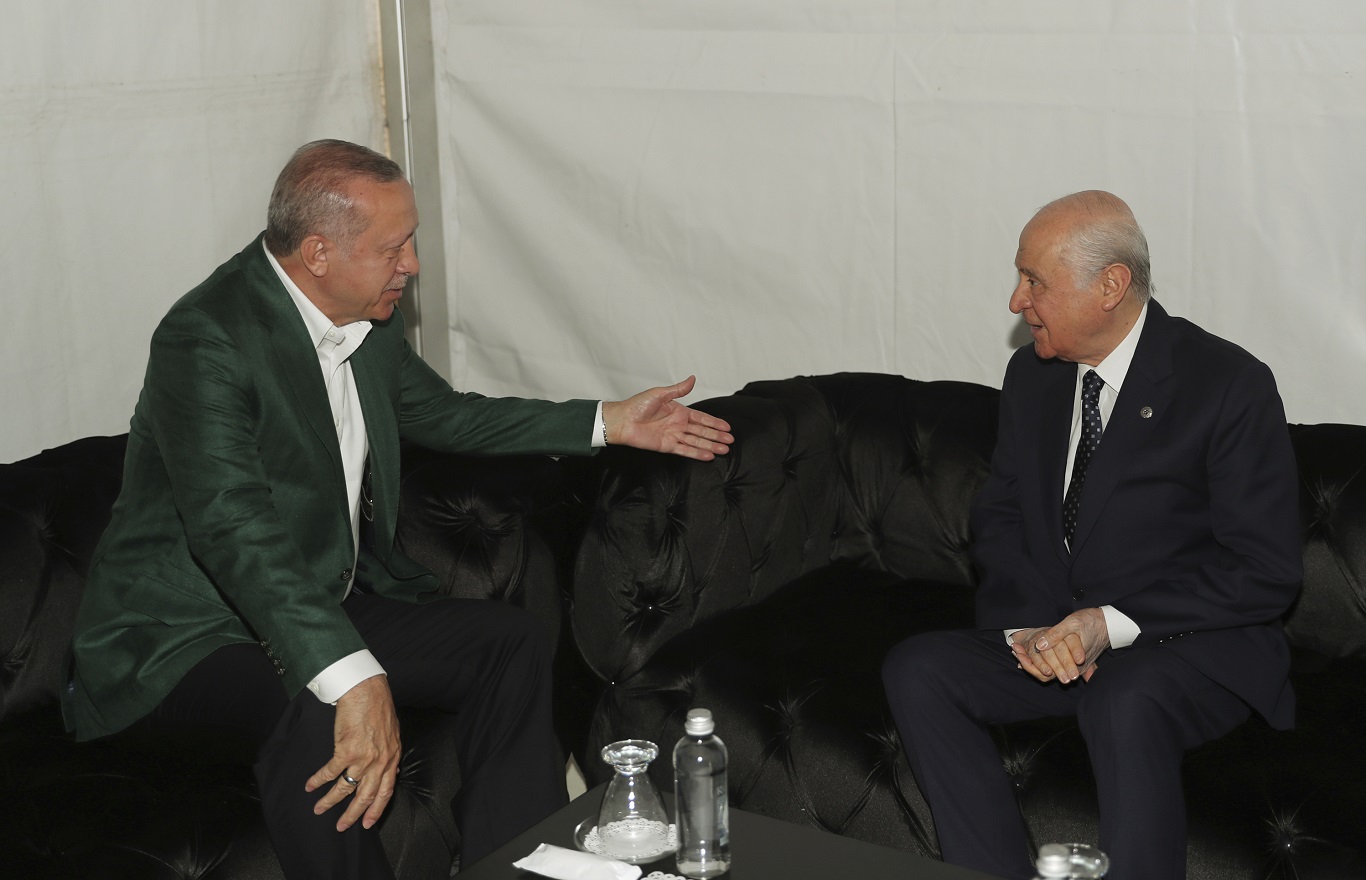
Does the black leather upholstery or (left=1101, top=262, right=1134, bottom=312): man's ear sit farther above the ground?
(left=1101, top=262, right=1134, bottom=312): man's ear

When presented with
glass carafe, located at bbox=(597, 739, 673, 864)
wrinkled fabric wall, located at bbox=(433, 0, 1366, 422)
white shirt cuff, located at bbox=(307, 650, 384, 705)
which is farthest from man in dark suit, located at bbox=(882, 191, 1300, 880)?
white shirt cuff, located at bbox=(307, 650, 384, 705)

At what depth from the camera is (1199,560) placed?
2.43m

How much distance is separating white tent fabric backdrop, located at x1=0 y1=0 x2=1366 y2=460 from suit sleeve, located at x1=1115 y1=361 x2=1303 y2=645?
64 cm

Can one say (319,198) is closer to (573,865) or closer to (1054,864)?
(573,865)

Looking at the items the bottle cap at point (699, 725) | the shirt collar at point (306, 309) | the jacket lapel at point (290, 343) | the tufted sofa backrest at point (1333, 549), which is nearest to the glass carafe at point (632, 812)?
the bottle cap at point (699, 725)

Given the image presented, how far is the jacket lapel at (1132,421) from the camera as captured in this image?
2.44 meters

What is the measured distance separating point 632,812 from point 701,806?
4.2 inches

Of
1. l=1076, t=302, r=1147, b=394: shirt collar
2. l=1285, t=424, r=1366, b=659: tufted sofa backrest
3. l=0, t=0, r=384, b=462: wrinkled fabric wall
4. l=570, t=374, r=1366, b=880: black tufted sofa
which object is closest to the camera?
l=570, t=374, r=1366, b=880: black tufted sofa

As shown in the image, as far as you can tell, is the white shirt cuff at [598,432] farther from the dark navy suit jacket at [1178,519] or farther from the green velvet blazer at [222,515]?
the dark navy suit jacket at [1178,519]

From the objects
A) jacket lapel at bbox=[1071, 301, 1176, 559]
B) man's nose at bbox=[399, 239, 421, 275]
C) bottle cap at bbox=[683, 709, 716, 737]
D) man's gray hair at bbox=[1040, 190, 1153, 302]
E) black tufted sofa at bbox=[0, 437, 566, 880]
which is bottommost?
black tufted sofa at bbox=[0, 437, 566, 880]

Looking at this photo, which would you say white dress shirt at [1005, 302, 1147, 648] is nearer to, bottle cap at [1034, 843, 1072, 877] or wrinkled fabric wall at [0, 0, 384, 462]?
bottle cap at [1034, 843, 1072, 877]

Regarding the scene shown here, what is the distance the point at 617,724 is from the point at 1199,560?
113cm

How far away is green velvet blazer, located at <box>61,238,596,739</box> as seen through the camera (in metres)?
2.20

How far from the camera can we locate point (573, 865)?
1.81 meters
